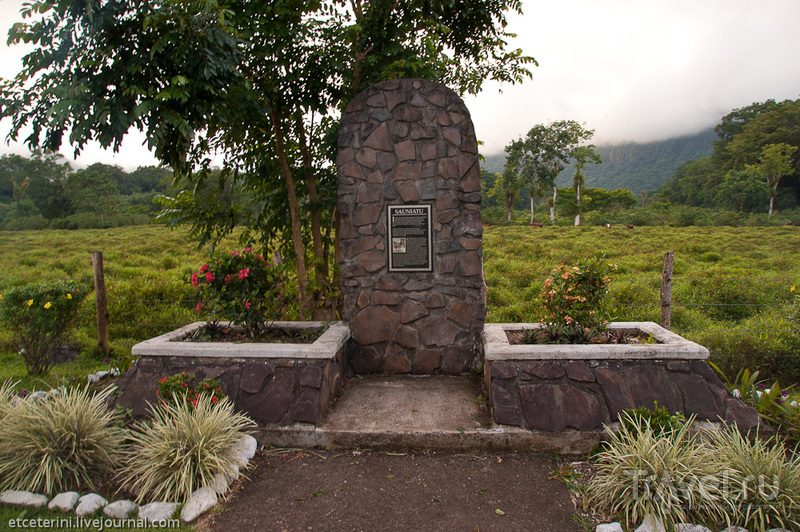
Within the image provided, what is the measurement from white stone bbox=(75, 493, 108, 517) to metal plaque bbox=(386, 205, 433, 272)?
9.72ft

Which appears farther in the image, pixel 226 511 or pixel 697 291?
pixel 697 291

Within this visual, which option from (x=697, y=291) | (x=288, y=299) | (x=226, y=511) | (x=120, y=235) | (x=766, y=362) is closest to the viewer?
(x=226, y=511)

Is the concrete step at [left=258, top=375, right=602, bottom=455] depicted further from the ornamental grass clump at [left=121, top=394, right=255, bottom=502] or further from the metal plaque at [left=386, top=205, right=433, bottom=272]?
the metal plaque at [left=386, top=205, right=433, bottom=272]

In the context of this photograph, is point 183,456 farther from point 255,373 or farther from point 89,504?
point 255,373

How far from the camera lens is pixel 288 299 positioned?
4.54 metres

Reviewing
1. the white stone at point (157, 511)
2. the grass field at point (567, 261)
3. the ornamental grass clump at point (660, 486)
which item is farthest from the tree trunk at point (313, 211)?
the ornamental grass clump at point (660, 486)

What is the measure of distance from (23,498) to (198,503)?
110 cm

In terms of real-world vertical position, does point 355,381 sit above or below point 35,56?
below

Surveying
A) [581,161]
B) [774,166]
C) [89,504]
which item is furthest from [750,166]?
[89,504]

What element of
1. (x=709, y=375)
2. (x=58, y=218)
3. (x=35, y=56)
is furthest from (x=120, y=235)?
(x=709, y=375)

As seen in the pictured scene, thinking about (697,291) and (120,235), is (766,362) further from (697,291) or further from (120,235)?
(120,235)

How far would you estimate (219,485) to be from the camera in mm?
2869

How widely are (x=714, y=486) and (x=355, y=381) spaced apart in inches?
118

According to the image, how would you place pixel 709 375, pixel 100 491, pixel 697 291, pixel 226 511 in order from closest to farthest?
pixel 226 511, pixel 100 491, pixel 709 375, pixel 697 291
